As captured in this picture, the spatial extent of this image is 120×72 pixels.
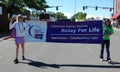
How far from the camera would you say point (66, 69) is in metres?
11.4

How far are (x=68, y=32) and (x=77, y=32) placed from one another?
1.15ft

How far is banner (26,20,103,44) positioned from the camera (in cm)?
1358

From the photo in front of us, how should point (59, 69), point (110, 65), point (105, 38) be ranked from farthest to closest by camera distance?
point (105, 38) → point (110, 65) → point (59, 69)

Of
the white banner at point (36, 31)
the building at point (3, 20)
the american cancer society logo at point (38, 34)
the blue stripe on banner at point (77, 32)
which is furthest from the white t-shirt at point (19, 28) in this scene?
the building at point (3, 20)

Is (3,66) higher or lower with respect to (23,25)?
lower

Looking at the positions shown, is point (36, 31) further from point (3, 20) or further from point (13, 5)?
point (13, 5)

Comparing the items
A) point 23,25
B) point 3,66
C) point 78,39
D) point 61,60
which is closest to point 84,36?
point 78,39

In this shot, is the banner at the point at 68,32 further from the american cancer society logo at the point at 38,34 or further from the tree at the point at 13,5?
the tree at the point at 13,5

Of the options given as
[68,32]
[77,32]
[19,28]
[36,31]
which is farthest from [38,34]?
[77,32]

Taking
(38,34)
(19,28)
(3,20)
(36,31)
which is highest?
(3,20)

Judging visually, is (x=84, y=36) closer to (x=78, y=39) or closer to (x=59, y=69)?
(x=78, y=39)

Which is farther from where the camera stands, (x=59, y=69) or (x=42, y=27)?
(x=42, y=27)

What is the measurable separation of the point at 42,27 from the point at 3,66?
276 cm

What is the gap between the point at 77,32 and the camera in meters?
13.6
